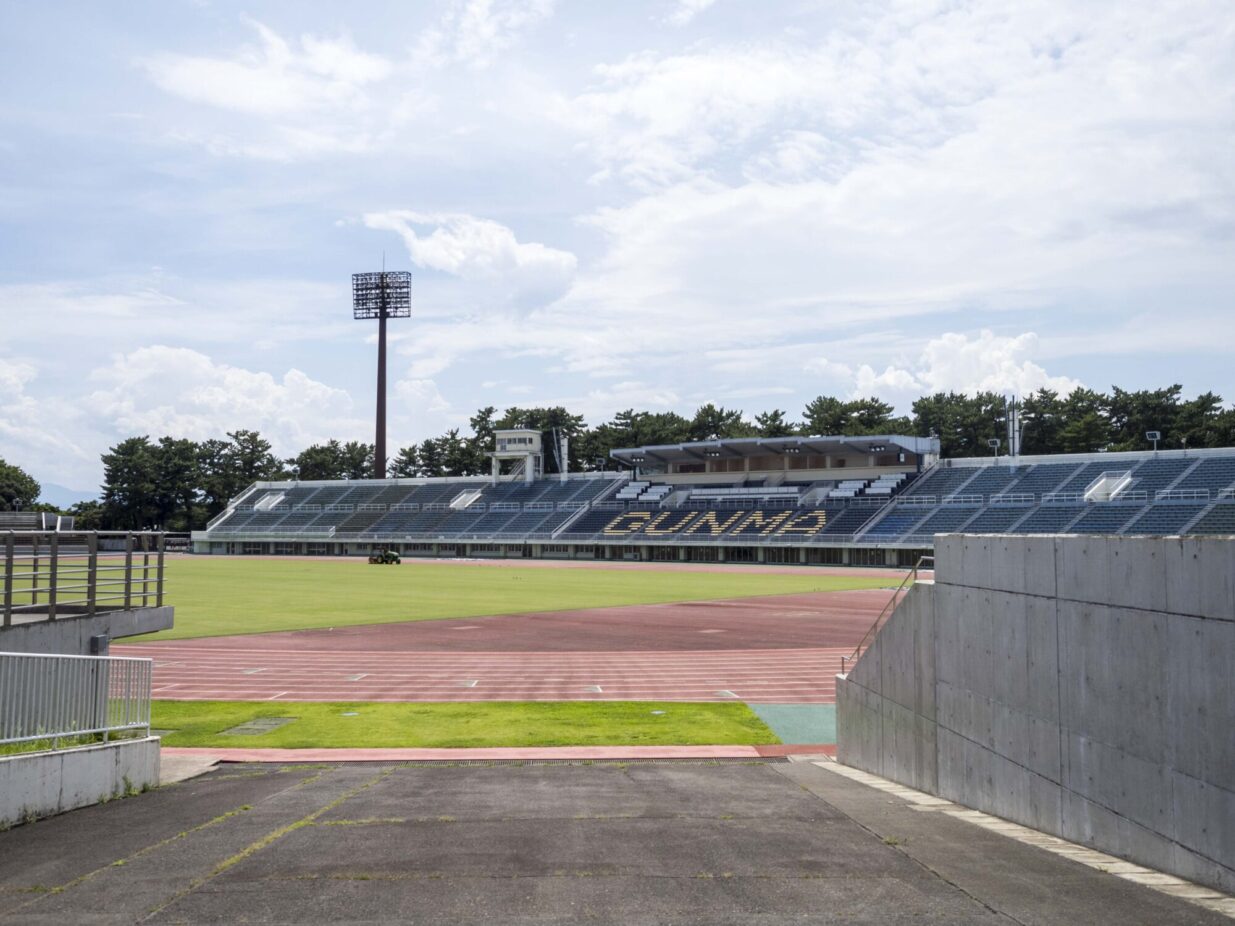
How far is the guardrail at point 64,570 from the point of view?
1432 centimetres

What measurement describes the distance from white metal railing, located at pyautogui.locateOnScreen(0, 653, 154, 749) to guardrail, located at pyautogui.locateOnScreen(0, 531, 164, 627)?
1.89m

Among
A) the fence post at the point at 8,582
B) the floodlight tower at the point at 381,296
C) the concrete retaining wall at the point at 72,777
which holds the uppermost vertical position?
the floodlight tower at the point at 381,296

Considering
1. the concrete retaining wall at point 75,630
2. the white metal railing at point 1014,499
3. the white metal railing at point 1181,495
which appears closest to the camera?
the concrete retaining wall at point 75,630

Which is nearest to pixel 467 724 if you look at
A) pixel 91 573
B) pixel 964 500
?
pixel 91 573

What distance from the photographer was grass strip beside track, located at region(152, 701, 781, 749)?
59.1 feet

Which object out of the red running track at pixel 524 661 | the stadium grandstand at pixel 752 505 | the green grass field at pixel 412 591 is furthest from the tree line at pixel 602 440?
the red running track at pixel 524 661

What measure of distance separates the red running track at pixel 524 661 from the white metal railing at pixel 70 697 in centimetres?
849

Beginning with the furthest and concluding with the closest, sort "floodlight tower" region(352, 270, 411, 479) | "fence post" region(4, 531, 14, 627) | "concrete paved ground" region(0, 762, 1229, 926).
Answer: "floodlight tower" region(352, 270, 411, 479) < "fence post" region(4, 531, 14, 627) < "concrete paved ground" region(0, 762, 1229, 926)

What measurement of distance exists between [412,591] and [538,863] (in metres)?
46.2

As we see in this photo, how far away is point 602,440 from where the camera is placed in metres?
157

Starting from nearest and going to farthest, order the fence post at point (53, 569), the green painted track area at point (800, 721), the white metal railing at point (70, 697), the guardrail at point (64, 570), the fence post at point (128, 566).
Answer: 1. the white metal railing at point (70, 697)
2. the guardrail at point (64, 570)
3. the fence post at point (53, 569)
4. the fence post at point (128, 566)
5. the green painted track area at point (800, 721)

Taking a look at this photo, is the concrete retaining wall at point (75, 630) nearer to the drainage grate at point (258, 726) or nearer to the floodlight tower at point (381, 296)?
the drainage grate at point (258, 726)

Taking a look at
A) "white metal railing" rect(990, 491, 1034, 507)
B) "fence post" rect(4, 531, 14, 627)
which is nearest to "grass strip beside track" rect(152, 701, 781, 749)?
"fence post" rect(4, 531, 14, 627)

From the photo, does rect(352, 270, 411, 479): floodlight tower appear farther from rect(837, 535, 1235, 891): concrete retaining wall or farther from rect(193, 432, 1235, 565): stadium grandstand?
rect(837, 535, 1235, 891): concrete retaining wall
